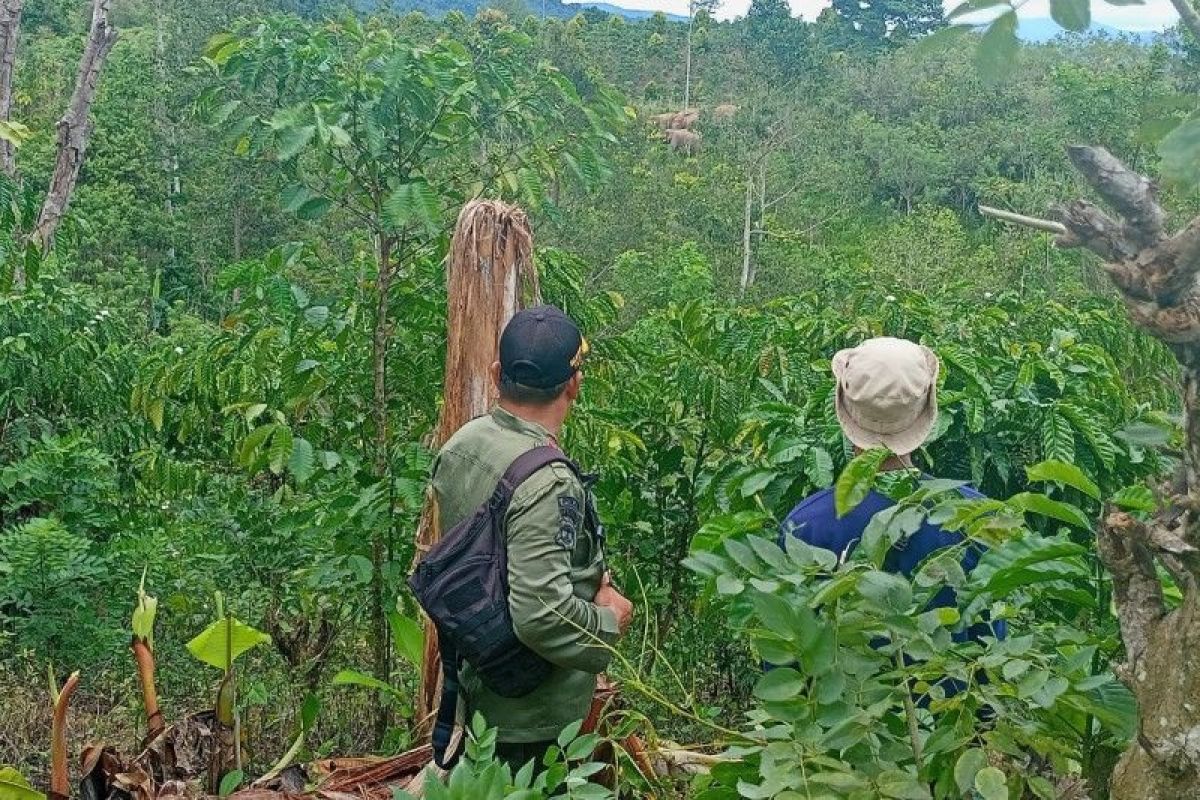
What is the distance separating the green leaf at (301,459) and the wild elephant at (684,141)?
30.8m

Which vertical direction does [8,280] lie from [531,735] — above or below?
above

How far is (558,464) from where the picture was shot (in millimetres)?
1927

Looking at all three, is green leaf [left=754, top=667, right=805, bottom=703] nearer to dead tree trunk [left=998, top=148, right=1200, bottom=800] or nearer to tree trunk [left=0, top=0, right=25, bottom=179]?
dead tree trunk [left=998, top=148, right=1200, bottom=800]

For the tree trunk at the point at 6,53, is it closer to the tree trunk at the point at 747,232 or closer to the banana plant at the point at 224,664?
the banana plant at the point at 224,664

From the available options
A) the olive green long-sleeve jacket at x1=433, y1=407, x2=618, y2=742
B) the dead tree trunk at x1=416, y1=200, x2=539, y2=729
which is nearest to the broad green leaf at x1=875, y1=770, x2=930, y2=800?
the olive green long-sleeve jacket at x1=433, y1=407, x2=618, y2=742

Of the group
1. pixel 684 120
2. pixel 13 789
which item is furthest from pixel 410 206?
pixel 684 120

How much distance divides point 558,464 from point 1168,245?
121cm

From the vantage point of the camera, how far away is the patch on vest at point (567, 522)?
1899 millimetres

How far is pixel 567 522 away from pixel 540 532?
0.05 metres

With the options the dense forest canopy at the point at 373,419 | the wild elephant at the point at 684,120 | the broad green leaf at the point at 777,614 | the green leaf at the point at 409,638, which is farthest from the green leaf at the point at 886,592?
the wild elephant at the point at 684,120

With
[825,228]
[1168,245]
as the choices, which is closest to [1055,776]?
[1168,245]

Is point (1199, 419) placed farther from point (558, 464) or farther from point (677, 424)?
point (677, 424)

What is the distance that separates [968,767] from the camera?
0.99 m

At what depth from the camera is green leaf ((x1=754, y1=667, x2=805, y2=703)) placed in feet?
3.45
